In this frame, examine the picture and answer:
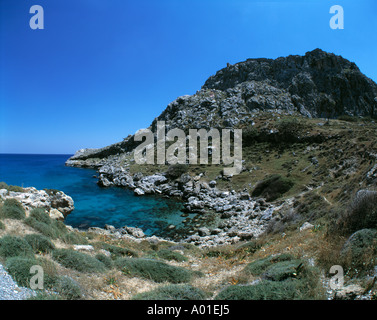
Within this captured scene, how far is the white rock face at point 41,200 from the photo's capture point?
1329 cm

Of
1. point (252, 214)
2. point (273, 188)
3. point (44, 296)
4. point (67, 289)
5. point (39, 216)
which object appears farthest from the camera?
point (273, 188)

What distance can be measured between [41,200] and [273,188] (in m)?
27.5

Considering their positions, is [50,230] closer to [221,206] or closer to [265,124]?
[221,206]

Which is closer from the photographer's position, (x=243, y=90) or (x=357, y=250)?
(x=357, y=250)

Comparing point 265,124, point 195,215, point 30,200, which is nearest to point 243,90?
point 265,124

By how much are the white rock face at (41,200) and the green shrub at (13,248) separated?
6.34 m

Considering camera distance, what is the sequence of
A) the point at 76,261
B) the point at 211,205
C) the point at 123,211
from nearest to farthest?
the point at 76,261
the point at 211,205
the point at 123,211

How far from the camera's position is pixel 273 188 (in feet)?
94.3

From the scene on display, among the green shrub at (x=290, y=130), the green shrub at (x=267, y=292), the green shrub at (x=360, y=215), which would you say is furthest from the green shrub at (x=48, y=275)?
the green shrub at (x=290, y=130)

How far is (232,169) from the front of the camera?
4222 cm

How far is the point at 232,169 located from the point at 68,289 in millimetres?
39207

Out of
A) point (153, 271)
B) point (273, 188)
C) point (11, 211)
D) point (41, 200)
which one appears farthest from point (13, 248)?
point (273, 188)

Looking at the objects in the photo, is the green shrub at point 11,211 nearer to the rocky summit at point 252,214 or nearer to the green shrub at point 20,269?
the rocky summit at point 252,214

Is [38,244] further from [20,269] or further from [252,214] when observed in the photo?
[252,214]
